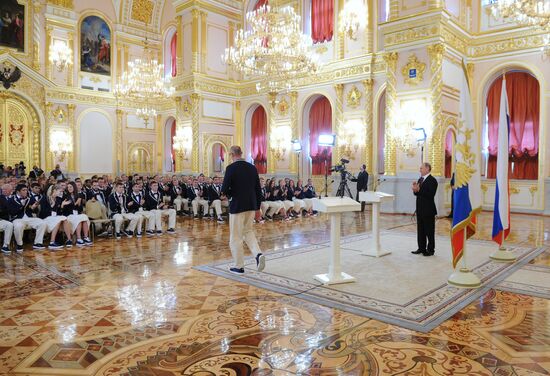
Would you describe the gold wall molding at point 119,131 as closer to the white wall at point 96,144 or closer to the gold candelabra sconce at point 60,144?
the white wall at point 96,144

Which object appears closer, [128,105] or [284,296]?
[284,296]

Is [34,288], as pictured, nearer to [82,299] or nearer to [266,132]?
[82,299]

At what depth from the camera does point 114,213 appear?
8.66 m

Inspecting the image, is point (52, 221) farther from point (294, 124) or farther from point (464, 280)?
point (294, 124)

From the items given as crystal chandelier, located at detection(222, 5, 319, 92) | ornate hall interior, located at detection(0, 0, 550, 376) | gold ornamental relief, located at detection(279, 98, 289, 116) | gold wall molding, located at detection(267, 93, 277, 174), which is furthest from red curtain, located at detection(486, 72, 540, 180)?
gold wall molding, located at detection(267, 93, 277, 174)

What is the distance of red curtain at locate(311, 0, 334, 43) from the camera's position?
15.5 meters

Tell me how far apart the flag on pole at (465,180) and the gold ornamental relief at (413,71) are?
24.1 ft

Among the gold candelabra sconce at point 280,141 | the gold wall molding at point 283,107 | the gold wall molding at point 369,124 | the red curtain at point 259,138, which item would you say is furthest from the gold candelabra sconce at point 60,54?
the gold wall molding at point 369,124

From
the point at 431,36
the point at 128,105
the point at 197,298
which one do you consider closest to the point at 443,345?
the point at 197,298

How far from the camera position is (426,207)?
658cm

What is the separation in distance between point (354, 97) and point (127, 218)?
9.39 m

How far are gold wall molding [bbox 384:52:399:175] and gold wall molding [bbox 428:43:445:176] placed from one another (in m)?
1.12

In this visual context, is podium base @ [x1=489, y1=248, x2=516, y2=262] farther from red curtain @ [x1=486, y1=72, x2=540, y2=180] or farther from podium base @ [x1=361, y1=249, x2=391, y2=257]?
red curtain @ [x1=486, y1=72, x2=540, y2=180]

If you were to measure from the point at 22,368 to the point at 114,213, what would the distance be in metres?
6.05
